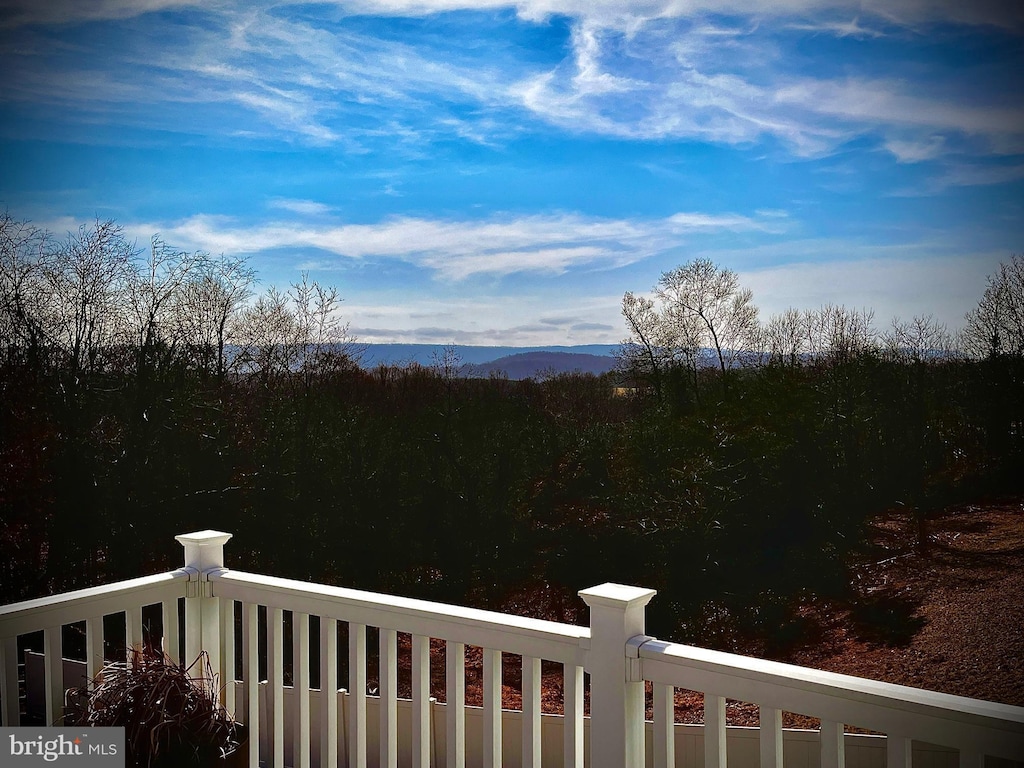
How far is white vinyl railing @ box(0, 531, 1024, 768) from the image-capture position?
1177mm

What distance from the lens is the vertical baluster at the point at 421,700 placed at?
167cm

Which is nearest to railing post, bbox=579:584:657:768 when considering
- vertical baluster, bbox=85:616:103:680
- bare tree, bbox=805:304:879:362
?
vertical baluster, bbox=85:616:103:680

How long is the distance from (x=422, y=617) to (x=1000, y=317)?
10.9 feet

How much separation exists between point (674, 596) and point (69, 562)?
3.78m

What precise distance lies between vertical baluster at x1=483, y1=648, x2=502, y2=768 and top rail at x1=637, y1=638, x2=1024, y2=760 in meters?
0.32

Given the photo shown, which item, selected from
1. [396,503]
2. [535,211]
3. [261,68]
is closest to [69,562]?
[396,503]

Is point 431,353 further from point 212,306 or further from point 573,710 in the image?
point 573,710

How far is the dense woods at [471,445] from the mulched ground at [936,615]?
0.36 ft

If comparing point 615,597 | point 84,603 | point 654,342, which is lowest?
point 84,603

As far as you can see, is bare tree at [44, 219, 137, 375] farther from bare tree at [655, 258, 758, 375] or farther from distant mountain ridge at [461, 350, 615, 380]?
bare tree at [655, 258, 758, 375]

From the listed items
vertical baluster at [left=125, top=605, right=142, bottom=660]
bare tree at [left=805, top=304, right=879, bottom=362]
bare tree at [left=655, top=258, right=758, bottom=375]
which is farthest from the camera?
bare tree at [left=655, top=258, right=758, bottom=375]

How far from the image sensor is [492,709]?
1592 mm

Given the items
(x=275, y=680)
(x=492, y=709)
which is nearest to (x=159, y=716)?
(x=275, y=680)

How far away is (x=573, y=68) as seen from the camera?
4.67 m
